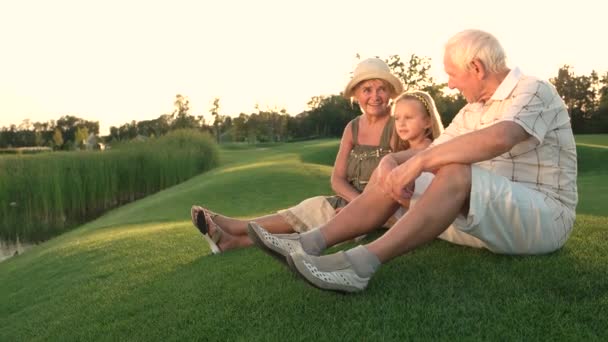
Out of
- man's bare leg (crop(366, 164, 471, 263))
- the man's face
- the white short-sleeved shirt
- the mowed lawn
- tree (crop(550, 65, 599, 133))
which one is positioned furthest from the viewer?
tree (crop(550, 65, 599, 133))

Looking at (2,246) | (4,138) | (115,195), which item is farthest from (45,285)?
(4,138)

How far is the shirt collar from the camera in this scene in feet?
8.87

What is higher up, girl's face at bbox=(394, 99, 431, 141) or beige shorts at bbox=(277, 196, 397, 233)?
girl's face at bbox=(394, 99, 431, 141)

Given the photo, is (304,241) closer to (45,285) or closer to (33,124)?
(45,285)

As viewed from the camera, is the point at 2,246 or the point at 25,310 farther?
the point at 2,246

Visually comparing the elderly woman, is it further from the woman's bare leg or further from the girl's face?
the girl's face

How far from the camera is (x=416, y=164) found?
2.58 metres

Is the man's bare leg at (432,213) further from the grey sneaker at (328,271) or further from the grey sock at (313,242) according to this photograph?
the grey sock at (313,242)

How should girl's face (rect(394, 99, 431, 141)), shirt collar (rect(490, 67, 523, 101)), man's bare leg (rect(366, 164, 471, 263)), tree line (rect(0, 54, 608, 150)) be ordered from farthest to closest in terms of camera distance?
1. tree line (rect(0, 54, 608, 150))
2. girl's face (rect(394, 99, 431, 141))
3. shirt collar (rect(490, 67, 523, 101))
4. man's bare leg (rect(366, 164, 471, 263))

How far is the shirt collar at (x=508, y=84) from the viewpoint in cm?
270

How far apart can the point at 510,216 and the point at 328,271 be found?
2.79 feet

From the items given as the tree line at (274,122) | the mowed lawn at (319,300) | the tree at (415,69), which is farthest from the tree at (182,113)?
the mowed lawn at (319,300)

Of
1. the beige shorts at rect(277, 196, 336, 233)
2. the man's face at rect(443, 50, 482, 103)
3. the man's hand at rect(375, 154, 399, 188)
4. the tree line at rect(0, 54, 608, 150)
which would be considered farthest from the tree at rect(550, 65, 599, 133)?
the man's hand at rect(375, 154, 399, 188)

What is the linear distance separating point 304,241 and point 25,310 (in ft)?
8.04
